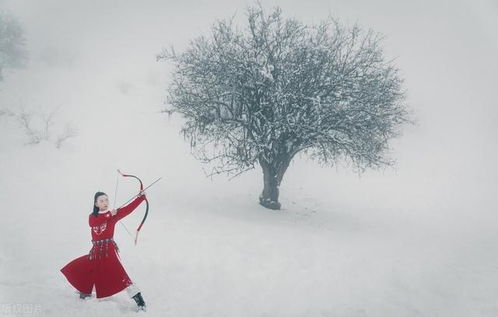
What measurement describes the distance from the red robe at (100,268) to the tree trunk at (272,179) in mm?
9076

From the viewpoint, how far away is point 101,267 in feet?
18.9

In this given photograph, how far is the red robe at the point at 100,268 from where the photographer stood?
5.74 metres

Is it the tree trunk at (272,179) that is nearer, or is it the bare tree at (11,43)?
the tree trunk at (272,179)

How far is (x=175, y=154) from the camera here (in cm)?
2534

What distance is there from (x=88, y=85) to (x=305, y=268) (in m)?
31.4

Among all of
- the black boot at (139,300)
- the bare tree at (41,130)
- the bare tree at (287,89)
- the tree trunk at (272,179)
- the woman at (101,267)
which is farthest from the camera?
the bare tree at (41,130)

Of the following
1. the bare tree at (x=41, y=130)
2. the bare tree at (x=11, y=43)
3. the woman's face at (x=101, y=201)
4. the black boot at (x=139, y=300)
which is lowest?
the black boot at (x=139, y=300)

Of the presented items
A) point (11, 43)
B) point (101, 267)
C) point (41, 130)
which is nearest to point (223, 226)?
point (101, 267)

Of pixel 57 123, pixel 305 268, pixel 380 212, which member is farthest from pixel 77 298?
pixel 57 123

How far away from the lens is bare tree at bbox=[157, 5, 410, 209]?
12945 millimetres

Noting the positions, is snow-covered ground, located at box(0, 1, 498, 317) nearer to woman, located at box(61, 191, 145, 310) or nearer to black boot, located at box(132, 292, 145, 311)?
black boot, located at box(132, 292, 145, 311)

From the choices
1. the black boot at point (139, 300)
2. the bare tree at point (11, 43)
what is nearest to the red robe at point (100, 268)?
the black boot at point (139, 300)

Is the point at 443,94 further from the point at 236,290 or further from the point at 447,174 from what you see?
the point at 236,290

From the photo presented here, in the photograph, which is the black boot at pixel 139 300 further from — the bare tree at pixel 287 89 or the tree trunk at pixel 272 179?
the tree trunk at pixel 272 179
